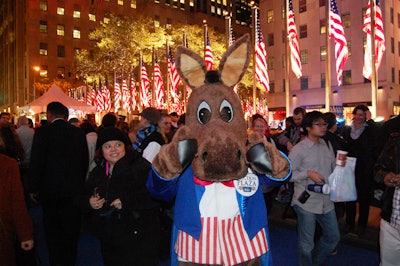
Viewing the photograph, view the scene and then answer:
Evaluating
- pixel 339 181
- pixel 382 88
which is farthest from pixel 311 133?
pixel 382 88

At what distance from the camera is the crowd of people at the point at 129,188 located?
3.48 metres

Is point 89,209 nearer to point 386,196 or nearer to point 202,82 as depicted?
point 202,82

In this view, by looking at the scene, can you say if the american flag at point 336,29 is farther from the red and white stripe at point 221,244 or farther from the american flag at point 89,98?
the american flag at point 89,98

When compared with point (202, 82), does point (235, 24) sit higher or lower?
higher

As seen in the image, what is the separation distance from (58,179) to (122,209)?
1928mm

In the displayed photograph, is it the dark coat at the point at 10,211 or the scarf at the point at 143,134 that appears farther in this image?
the scarf at the point at 143,134

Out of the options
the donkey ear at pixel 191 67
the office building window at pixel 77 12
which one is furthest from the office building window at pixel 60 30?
the donkey ear at pixel 191 67

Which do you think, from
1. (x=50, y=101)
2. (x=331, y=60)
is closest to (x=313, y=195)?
(x=50, y=101)

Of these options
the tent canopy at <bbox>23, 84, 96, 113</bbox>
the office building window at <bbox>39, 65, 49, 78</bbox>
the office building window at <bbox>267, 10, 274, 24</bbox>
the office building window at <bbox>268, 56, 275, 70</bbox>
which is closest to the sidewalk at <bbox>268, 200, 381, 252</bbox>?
the tent canopy at <bbox>23, 84, 96, 113</bbox>

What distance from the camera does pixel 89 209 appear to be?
11.7 ft

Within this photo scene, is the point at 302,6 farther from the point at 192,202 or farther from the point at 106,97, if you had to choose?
the point at 192,202

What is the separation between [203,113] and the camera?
265cm

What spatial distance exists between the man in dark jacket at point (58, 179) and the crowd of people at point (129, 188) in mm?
13

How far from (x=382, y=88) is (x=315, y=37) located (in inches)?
348
